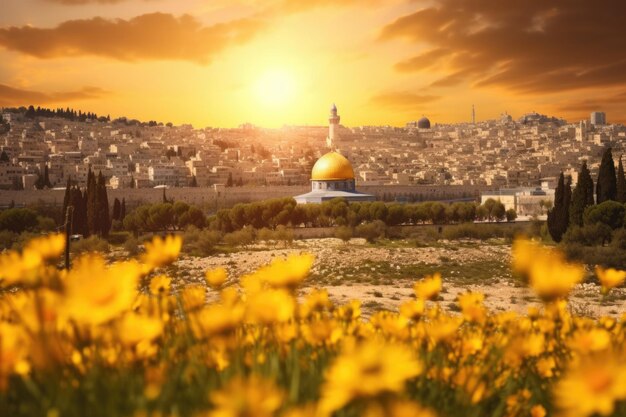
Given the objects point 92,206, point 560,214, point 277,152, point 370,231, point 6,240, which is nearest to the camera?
point 6,240

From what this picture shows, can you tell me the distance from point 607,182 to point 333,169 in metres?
22.1

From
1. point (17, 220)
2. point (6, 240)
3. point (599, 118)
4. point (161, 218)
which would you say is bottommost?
point (6, 240)

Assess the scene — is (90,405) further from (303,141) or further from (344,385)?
(303,141)

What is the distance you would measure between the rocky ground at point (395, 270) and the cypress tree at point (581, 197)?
308cm

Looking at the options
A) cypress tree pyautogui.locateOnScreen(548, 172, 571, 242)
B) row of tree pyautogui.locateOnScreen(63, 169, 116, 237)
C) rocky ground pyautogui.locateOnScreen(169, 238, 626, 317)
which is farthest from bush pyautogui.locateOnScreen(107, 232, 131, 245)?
cypress tree pyautogui.locateOnScreen(548, 172, 571, 242)

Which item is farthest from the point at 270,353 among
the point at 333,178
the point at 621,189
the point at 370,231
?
the point at 333,178

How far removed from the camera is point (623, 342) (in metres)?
2.47

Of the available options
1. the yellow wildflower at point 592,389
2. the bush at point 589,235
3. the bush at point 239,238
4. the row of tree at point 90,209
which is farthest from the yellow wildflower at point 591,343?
the row of tree at point 90,209

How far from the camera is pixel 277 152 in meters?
130

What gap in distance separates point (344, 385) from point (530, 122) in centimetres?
20955

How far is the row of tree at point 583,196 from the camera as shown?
2672cm

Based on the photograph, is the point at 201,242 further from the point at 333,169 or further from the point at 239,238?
the point at 333,169

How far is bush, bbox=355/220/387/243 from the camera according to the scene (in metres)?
33.2

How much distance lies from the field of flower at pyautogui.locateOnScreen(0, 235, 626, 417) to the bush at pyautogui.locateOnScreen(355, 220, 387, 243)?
100 feet
